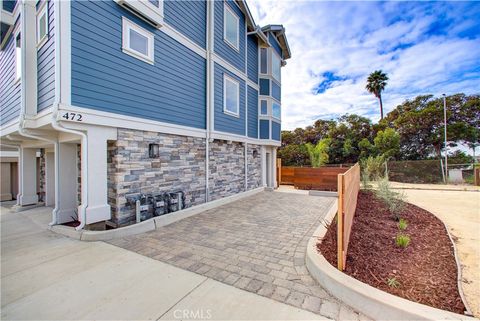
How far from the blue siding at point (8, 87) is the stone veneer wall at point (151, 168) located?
3.48 m

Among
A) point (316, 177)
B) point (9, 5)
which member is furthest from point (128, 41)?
point (316, 177)

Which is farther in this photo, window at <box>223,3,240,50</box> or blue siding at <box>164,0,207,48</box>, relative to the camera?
window at <box>223,3,240,50</box>

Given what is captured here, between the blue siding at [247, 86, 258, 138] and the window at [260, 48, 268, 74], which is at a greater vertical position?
the window at [260, 48, 268, 74]

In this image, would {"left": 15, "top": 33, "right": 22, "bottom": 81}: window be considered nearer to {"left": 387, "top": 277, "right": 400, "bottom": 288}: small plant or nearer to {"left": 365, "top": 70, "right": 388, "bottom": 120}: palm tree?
{"left": 387, "top": 277, "right": 400, "bottom": 288}: small plant

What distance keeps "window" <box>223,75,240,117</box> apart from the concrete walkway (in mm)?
6000

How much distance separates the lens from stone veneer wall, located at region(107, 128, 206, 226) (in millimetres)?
4555

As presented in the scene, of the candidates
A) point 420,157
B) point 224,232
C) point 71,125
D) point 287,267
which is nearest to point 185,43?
point 71,125

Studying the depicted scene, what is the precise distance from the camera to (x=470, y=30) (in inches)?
299

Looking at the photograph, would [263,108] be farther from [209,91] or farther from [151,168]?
[151,168]

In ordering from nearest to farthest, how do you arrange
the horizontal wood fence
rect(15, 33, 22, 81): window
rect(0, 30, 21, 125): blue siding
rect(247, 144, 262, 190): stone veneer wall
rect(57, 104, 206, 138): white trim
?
rect(57, 104, 206, 138): white trim, rect(15, 33, 22, 81): window, rect(0, 30, 21, 125): blue siding, rect(247, 144, 262, 190): stone veneer wall, the horizontal wood fence

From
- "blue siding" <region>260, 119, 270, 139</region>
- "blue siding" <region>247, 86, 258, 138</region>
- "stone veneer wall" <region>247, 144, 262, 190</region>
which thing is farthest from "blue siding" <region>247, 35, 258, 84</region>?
"stone veneer wall" <region>247, 144, 262, 190</region>

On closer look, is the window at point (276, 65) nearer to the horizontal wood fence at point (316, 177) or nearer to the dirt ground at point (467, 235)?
the horizontal wood fence at point (316, 177)

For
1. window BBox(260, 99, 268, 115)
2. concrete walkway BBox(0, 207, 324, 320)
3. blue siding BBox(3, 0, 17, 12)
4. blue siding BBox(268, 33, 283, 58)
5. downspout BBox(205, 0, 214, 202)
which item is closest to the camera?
concrete walkway BBox(0, 207, 324, 320)

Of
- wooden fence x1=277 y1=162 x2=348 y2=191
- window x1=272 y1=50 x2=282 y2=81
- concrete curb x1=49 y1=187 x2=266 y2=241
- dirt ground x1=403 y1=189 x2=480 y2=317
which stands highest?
window x1=272 y1=50 x2=282 y2=81
